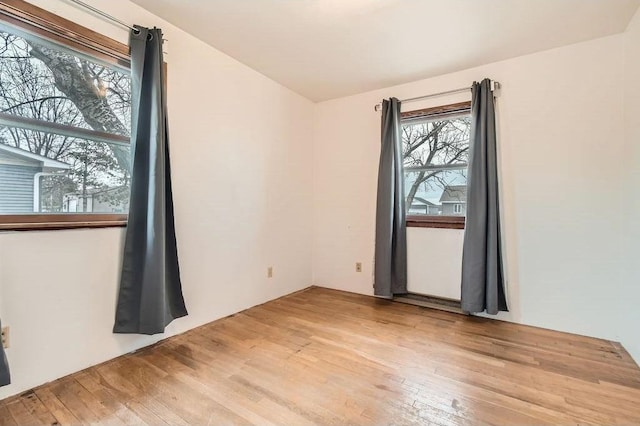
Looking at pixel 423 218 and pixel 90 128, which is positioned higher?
pixel 90 128

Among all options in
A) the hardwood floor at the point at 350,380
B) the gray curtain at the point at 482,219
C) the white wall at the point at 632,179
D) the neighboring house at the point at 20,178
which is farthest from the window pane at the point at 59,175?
the white wall at the point at 632,179

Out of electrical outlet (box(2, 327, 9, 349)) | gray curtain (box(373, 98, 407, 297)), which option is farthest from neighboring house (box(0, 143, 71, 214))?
gray curtain (box(373, 98, 407, 297))

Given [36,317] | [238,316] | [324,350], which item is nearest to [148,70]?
[36,317]

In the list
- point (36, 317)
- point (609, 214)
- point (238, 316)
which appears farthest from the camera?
point (238, 316)

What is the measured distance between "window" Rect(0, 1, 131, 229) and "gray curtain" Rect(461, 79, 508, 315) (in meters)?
2.80

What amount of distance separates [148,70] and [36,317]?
1630 mm

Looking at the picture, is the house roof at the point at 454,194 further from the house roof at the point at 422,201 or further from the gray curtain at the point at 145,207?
the gray curtain at the point at 145,207

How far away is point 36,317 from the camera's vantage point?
65.2 inches

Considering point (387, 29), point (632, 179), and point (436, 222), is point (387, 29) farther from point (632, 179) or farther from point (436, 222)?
point (632, 179)

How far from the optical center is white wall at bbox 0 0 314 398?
166 cm

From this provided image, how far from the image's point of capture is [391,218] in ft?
10.4

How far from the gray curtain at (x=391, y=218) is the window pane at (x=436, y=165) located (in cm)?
19

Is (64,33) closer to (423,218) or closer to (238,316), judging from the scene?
(238,316)

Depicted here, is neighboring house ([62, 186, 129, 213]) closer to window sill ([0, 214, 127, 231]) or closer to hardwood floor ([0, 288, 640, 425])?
window sill ([0, 214, 127, 231])
